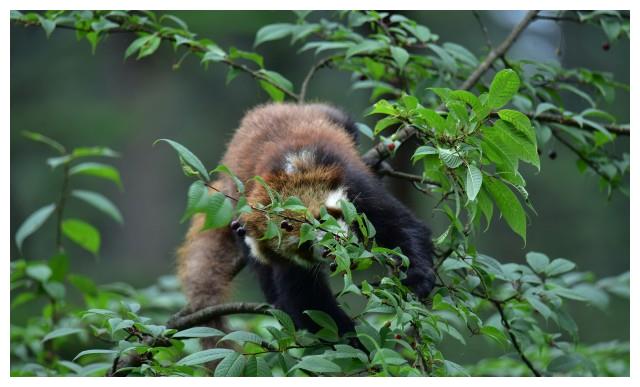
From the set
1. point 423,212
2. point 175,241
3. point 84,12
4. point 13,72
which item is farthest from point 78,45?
point 84,12

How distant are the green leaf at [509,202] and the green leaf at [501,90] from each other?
24cm

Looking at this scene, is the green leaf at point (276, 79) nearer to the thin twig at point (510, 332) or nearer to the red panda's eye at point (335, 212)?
the red panda's eye at point (335, 212)

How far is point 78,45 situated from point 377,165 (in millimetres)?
9192

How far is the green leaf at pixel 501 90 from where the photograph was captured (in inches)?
90.4

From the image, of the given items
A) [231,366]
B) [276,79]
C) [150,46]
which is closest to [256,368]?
[231,366]

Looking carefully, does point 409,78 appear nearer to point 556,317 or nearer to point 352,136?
point 352,136

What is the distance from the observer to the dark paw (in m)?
3.15

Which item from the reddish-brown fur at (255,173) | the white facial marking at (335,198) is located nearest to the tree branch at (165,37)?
the reddish-brown fur at (255,173)

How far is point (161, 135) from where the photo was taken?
12102 mm

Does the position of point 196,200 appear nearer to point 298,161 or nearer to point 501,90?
point 501,90

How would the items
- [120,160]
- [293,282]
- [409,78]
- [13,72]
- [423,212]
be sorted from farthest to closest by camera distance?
1. [120,160]
2. [13,72]
3. [423,212]
4. [409,78]
5. [293,282]

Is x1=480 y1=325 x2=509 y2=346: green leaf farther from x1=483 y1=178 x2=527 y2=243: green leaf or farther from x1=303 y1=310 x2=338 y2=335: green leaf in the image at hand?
x1=303 y1=310 x2=338 y2=335: green leaf

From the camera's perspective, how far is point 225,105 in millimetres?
12391

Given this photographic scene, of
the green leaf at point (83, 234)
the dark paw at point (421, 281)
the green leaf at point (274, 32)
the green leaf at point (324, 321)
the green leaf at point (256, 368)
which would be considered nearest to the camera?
the green leaf at point (256, 368)
